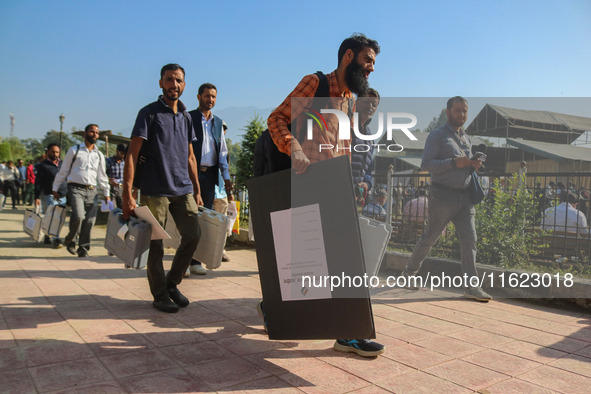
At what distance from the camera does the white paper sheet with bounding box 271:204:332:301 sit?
258 centimetres

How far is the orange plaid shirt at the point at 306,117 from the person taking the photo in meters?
3.00

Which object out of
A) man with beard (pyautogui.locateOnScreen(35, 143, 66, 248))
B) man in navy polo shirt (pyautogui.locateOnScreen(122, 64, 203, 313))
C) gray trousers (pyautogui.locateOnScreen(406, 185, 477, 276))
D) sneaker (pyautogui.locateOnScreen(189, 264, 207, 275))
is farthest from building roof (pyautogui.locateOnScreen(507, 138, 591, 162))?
man with beard (pyautogui.locateOnScreen(35, 143, 66, 248))

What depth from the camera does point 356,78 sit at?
9.90 feet

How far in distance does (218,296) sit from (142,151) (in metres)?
1.59

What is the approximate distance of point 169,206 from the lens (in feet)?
13.5

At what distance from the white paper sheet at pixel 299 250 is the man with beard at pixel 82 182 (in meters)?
5.32

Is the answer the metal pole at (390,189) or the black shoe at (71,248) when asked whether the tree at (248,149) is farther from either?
the metal pole at (390,189)

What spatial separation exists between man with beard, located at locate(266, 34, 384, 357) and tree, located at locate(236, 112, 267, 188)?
864cm

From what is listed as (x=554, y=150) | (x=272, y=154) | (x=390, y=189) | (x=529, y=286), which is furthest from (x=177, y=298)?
(x=554, y=150)

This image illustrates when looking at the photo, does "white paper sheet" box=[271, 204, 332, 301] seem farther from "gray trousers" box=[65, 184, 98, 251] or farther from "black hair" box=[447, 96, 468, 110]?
"gray trousers" box=[65, 184, 98, 251]

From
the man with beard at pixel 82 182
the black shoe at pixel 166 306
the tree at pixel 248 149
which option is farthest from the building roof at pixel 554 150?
the tree at pixel 248 149

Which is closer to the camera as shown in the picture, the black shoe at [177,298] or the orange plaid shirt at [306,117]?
the orange plaid shirt at [306,117]

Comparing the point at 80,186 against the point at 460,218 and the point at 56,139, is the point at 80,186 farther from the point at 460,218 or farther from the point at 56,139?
the point at 56,139

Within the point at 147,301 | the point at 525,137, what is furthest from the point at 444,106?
the point at 147,301
